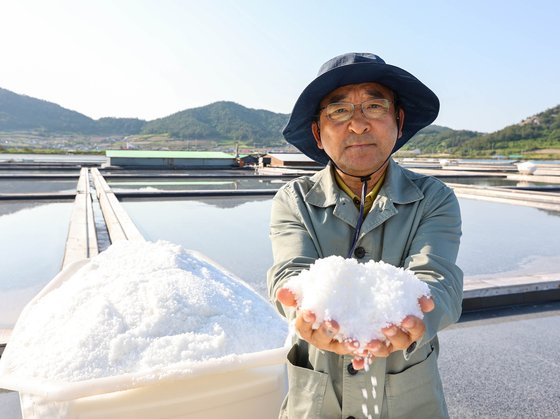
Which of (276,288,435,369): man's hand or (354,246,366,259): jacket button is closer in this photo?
(276,288,435,369): man's hand

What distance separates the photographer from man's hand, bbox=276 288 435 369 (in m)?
0.81

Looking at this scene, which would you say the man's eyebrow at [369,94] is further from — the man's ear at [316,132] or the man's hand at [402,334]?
the man's hand at [402,334]

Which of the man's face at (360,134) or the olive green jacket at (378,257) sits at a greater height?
the man's face at (360,134)

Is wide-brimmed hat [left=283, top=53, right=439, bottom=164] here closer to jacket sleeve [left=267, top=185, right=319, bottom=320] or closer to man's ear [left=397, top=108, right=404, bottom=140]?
man's ear [left=397, top=108, right=404, bottom=140]

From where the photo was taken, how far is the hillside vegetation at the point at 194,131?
2721 inches

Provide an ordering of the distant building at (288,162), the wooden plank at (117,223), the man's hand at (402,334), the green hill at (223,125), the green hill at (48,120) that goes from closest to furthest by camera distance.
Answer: the man's hand at (402,334)
the wooden plank at (117,223)
the distant building at (288,162)
the green hill at (223,125)
the green hill at (48,120)

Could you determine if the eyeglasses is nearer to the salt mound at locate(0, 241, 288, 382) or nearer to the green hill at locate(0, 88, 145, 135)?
the salt mound at locate(0, 241, 288, 382)

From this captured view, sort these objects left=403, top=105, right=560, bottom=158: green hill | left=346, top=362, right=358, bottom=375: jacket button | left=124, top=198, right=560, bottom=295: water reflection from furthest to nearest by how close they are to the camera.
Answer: left=403, top=105, right=560, bottom=158: green hill, left=124, top=198, right=560, bottom=295: water reflection, left=346, top=362, right=358, bottom=375: jacket button

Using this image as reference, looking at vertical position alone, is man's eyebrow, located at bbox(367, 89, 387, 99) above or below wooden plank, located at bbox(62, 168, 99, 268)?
above

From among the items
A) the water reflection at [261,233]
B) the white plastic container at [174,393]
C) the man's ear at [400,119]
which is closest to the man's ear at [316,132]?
the man's ear at [400,119]

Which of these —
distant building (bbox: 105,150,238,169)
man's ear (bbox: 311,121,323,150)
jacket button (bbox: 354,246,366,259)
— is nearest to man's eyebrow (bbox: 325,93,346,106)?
man's ear (bbox: 311,121,323,150)

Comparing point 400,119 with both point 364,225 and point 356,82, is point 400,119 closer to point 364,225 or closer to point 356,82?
point 356,82

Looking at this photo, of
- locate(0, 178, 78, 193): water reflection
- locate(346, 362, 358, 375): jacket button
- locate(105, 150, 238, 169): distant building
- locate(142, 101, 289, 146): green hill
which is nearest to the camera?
locate(346, 362, 358, 375): jacket button

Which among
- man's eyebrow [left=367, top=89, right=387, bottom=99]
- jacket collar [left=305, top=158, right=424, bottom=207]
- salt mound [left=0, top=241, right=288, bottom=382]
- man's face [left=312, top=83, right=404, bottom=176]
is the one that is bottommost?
salt mound [left=0, top=241, right=288, bottom=382]
